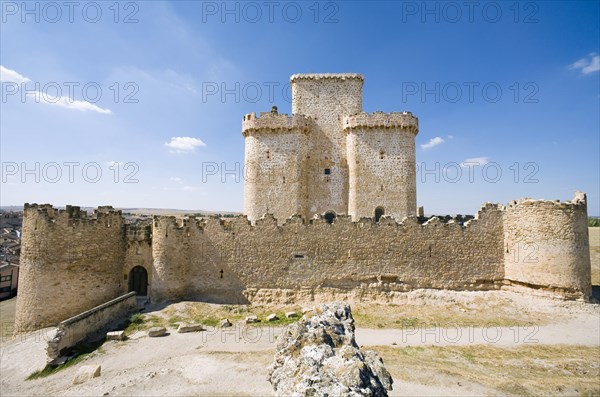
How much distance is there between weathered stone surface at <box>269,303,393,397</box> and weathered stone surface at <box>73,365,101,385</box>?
954cm

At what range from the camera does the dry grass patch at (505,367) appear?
8992 mm

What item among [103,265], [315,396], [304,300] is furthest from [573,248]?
[103,265]

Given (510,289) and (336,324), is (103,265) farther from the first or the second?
(510,289)

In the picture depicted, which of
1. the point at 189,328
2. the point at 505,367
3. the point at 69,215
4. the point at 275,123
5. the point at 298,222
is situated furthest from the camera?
the point at 275,123

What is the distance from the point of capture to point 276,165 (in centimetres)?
2188

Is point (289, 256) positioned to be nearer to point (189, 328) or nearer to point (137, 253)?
point (189, 328)

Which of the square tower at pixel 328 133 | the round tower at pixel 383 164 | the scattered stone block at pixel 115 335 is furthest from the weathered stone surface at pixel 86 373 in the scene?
the round tower at pixel 383 164

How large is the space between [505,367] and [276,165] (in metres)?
16.1

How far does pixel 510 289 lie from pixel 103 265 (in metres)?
20.1

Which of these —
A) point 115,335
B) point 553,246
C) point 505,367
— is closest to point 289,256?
point 115,335

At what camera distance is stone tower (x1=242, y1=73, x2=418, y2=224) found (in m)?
21.2

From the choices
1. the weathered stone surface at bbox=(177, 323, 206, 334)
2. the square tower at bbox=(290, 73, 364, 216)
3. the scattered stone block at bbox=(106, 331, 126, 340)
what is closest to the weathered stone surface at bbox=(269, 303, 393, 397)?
the weathered stone surface at bbox=(177, 323, 206, 334)

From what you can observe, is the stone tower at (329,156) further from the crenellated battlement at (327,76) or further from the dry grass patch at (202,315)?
the dry grass patch at (202,315)

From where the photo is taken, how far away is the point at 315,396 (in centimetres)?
312
